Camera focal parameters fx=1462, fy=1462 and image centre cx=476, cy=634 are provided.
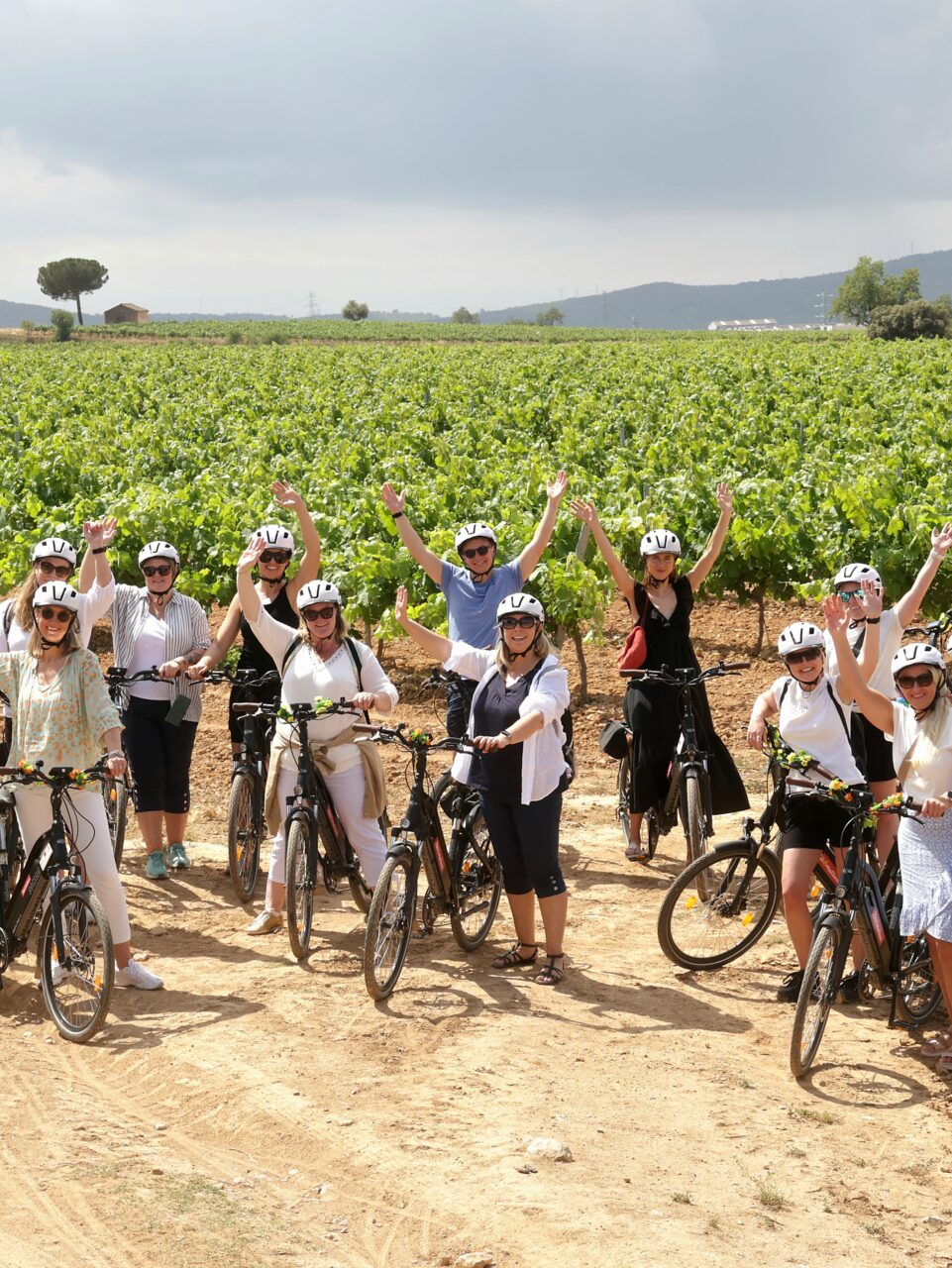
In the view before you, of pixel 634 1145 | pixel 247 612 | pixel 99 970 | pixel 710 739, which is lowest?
pixel 634 1145

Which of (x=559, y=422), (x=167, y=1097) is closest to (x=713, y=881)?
(x=167, y=1097)

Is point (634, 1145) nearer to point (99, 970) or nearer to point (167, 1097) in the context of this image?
point (167, 1097)

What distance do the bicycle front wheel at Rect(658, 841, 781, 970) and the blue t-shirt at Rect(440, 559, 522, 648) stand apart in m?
1.80

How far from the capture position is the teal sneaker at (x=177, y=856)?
8719 millimetres

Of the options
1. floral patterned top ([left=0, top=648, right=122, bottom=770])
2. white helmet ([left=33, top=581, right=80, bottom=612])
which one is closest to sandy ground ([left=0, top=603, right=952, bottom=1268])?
Result: floral patterned top ([left=0, top=648, right=122, bottom=770])

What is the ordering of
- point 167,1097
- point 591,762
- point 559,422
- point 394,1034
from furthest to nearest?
point 559,422 < point 591,762 < point 394,1034 < point 167,1097

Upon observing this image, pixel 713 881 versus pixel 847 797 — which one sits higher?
pixel 847 797

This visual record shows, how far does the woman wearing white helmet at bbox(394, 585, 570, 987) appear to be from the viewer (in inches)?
258

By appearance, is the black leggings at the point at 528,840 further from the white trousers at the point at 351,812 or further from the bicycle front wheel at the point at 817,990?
the bicycle front wheel at the point at 817,990

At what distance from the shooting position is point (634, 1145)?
17.4 feet

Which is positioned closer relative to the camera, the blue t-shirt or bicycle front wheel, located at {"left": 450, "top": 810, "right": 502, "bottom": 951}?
bicycle front wheel, located at {"left": 450, "top": 810, "right": 502, "bottom": 951}

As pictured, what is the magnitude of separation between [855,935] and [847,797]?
84cm

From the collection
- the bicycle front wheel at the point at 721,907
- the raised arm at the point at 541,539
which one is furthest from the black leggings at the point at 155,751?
the bicycle front wheel at the point at 721,907

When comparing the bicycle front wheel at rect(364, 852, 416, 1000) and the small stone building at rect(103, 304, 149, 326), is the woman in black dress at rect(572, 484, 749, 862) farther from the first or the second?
the small stone building at rect(103, 304, 149, 326)
